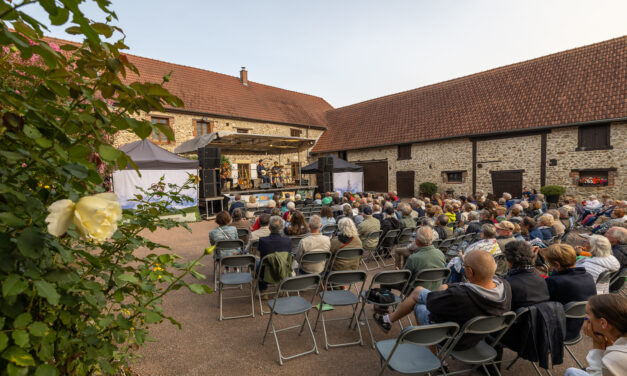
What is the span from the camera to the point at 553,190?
494 inches

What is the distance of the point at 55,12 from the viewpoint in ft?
2.38

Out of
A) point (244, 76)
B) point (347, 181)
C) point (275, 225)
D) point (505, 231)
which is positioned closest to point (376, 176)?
point (347, 181)

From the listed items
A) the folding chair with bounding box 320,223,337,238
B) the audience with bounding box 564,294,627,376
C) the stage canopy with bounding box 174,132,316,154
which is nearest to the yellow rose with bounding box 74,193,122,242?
the audience with bounding box 564,294,627,376

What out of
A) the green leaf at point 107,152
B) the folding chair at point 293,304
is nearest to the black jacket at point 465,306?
the folding chair at point 293,304

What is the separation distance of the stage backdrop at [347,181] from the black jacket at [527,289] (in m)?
12.9

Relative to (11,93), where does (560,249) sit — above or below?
below

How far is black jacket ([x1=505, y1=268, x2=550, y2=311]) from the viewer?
8.64 feet

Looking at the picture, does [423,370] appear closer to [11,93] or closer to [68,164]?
[68,164]

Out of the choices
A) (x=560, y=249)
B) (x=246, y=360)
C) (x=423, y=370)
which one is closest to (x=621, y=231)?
(x=560, y=249)

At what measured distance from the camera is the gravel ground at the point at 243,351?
2.92m

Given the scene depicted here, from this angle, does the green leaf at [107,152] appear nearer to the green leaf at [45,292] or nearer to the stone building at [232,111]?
the green leaf at [45,292]

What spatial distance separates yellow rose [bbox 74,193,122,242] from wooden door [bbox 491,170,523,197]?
54.7 feet

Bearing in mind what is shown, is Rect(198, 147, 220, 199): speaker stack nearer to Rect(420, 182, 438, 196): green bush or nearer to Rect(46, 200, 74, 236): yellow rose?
Rect(420, 182, 438, 196): green bush

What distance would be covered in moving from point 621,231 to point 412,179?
14093mm
